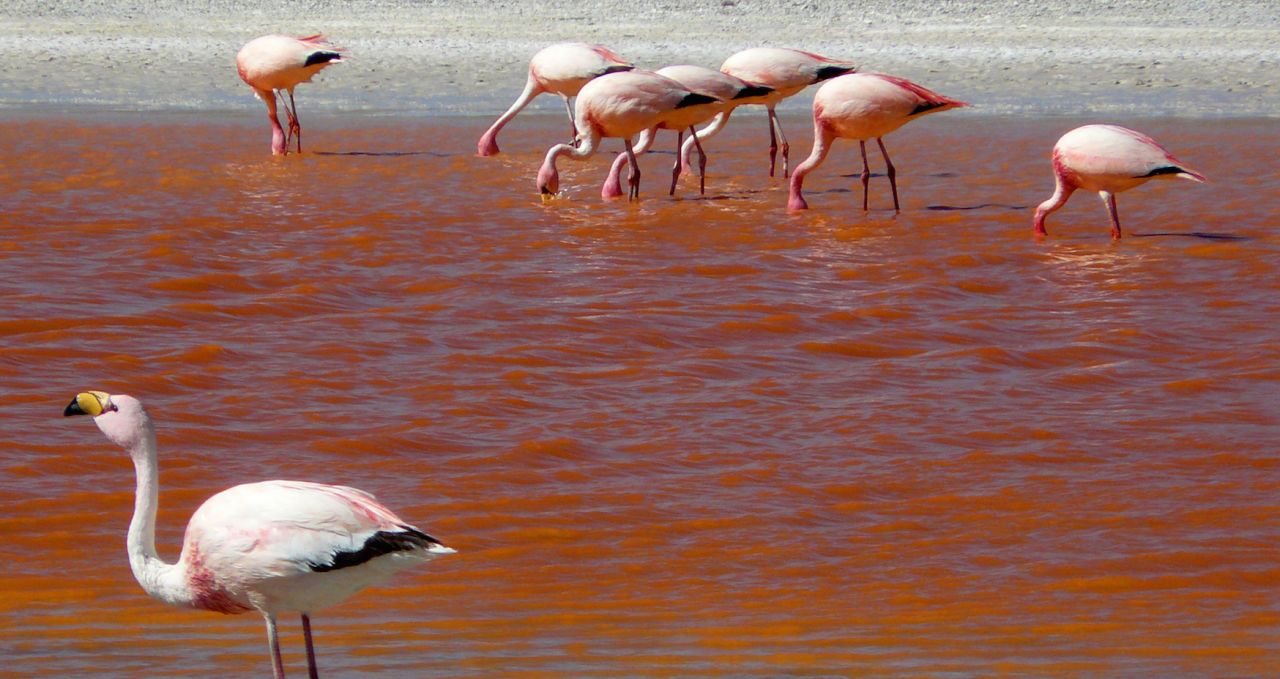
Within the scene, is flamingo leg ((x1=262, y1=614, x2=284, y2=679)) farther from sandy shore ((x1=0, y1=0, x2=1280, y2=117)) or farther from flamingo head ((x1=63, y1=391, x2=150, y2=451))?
sandy shore ((x1=0, y1=0, x2=1280, y2=117))

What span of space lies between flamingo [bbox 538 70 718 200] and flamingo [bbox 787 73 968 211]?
0.72 meters

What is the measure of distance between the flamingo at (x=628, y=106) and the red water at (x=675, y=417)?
0.31 meters

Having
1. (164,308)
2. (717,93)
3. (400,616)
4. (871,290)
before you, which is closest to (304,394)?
(164,308)

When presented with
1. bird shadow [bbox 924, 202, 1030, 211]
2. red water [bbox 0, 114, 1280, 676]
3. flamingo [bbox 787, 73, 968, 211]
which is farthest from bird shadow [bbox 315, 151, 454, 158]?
bird shadow [bbox 924, 202, 1030, 211]

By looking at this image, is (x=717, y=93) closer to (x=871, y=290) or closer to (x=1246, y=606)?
(x=871, y=290)

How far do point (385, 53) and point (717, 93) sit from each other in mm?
9700

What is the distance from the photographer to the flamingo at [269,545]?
144 inches

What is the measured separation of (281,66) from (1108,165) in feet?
20.9

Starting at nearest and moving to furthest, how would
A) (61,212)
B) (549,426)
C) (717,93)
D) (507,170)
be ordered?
(549,426)
(61,212)
(717,93)
(507,170)

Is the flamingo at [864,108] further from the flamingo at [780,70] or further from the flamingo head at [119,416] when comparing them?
the flamingo head at [119,416]

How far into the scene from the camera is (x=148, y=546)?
385 cm

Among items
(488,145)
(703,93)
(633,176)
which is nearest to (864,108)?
(703,93)

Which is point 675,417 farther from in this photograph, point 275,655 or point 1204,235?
point 1204,235

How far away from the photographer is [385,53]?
1994 cm
